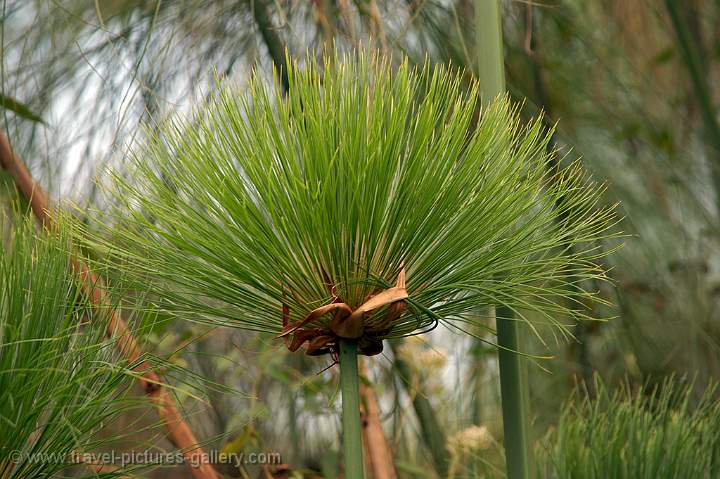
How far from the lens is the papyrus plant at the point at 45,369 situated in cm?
53

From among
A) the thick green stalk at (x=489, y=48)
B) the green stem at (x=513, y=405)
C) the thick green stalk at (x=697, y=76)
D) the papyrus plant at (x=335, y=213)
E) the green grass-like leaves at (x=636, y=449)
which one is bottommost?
the green grass-like leaves at (x=636, y=449)

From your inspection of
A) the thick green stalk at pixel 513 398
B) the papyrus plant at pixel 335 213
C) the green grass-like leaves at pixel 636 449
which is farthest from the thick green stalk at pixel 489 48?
the green grass-like leaves at pixel 636 449

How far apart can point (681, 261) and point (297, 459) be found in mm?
633

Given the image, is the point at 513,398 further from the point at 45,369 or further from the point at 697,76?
the point at 697,76

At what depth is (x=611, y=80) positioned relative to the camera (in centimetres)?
133

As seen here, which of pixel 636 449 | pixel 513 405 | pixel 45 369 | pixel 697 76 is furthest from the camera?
pixel 697 76

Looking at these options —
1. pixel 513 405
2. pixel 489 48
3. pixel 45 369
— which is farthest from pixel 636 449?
pixel 45 369

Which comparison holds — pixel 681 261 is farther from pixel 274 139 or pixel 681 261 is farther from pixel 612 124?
pixel 274 139

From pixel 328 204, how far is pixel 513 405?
235mm

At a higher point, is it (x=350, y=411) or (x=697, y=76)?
(x=697, y=76)

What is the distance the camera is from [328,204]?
20.5 inches

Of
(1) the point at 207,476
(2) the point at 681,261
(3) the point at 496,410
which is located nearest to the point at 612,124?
(2) the point at 681,261

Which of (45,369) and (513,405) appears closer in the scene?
(45,369)

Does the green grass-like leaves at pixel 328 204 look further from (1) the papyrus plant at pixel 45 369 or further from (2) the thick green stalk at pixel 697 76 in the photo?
(2) the thick green stalk at pixel 697 76
